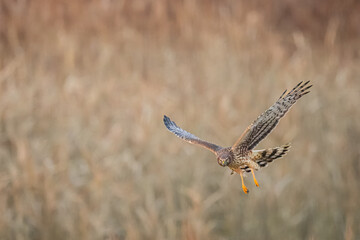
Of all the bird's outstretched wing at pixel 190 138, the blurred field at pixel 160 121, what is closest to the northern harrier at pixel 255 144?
the bird's outstretched wing at pixel 190 138

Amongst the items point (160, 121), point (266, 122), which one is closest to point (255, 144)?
point (266, 122)

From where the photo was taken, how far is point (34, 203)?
2.84 m

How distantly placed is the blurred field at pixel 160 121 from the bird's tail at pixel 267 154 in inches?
50.4

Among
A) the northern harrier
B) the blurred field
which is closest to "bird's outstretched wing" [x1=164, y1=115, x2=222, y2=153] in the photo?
the northern harrier

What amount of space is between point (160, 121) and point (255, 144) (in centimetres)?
348

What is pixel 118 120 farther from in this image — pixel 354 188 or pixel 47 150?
pixel 354 188

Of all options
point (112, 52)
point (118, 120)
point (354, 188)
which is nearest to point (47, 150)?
point (118, 120)

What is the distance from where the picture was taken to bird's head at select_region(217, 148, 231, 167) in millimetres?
406

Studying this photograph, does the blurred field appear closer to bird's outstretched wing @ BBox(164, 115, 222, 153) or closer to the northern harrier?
bird's outstretched wing @ BBox(164, 115, 222, 153)

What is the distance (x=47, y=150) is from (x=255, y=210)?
5.44 feet

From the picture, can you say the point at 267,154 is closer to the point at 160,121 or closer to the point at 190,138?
the point at 190,138

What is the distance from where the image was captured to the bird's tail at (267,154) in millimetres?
402

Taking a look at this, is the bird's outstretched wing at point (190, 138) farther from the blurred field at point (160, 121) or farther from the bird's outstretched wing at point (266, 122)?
the blurred field at point (160, 121)

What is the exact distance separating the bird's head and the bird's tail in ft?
0.07
